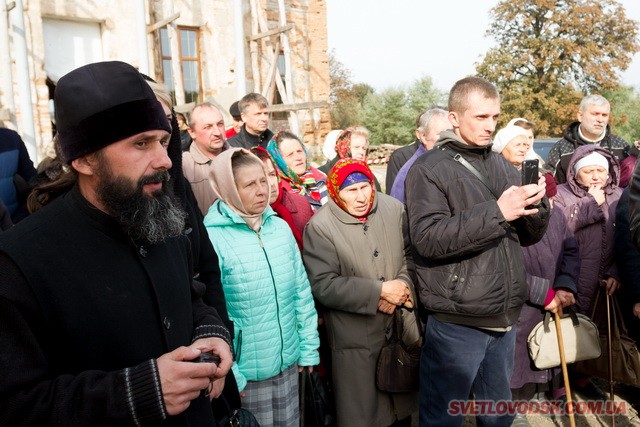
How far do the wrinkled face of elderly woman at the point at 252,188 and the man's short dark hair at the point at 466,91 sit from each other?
1.24 meters

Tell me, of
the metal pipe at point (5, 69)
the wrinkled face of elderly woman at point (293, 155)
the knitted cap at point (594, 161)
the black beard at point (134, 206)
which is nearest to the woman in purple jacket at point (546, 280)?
the knitted cap at point (594, 161)

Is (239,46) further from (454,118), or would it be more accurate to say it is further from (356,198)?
(454,118)

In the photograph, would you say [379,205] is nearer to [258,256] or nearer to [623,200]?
[258,256]

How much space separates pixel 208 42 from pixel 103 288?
12.8 m

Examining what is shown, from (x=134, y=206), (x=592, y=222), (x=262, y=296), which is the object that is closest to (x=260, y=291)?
(x=262, y=296)

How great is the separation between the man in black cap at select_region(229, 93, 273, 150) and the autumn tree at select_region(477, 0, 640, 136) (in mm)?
22675

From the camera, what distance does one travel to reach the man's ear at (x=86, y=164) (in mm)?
1485

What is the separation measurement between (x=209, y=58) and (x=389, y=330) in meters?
11.6

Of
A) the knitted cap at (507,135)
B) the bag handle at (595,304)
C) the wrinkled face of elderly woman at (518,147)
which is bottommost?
the bag handle at (595,304)

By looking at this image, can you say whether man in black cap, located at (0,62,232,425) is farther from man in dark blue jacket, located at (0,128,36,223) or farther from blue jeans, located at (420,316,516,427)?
man in dark blue jacket, located at (0,128,36,223)

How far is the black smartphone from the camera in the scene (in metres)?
2.65

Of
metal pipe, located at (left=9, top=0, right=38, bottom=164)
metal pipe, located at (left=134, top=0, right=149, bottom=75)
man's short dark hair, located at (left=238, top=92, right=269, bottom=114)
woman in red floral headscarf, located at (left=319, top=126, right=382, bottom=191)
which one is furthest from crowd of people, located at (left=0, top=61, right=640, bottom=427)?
metal pipe, located at (left=134, top=0, right=149, bottom=75)

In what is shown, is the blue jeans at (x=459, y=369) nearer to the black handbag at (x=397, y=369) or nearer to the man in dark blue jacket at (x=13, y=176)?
the black handbag at (x=397, y=369)

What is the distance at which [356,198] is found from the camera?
129 inches
